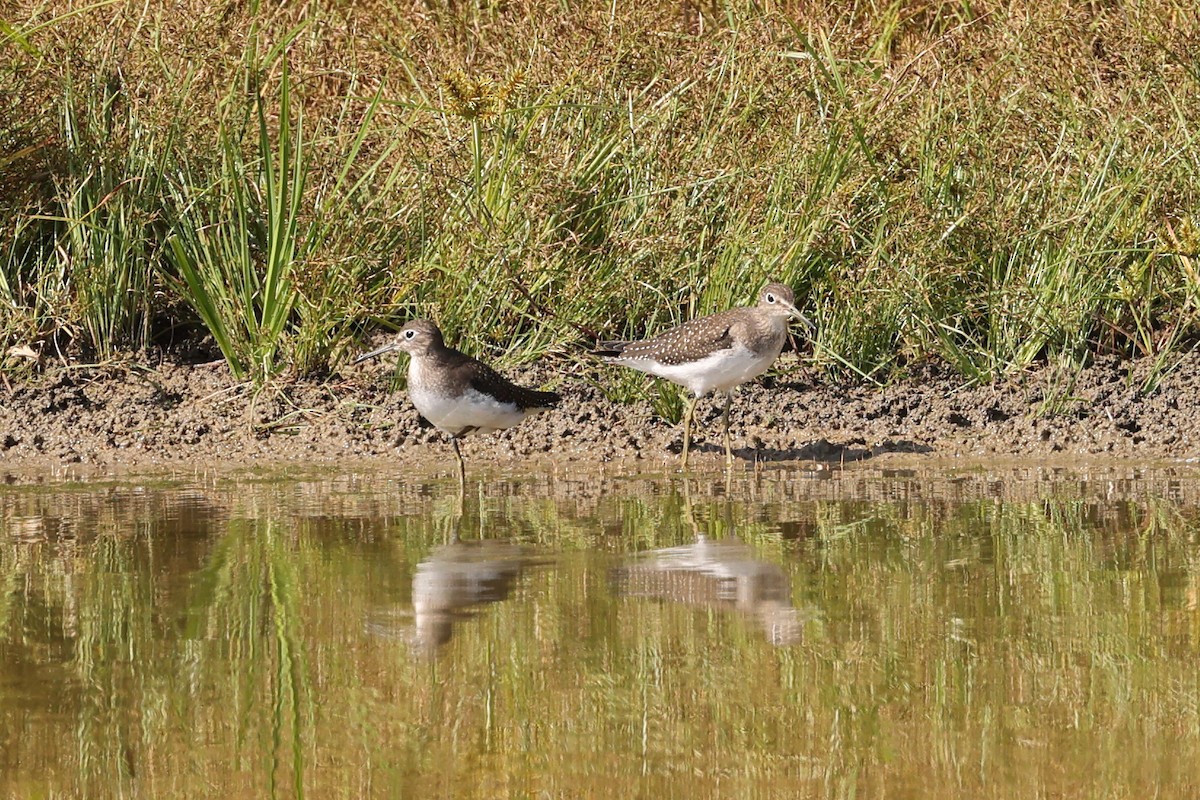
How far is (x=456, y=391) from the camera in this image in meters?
8.12

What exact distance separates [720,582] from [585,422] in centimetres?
355

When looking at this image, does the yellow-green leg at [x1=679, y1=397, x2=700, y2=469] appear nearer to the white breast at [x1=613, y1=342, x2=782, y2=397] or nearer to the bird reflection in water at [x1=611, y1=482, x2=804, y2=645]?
the white breast at [x1=613, y1=342, x2=782, y2=397]

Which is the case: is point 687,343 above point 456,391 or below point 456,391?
above

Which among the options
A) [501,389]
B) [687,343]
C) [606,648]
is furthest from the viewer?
[687,343]

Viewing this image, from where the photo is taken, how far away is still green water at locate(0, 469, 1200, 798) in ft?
12.5

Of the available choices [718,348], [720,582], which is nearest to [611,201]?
[718,348]

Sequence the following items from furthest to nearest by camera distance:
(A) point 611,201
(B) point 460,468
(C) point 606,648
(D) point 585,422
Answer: (A) point 611,201, (D) point 585,422, (B) point 460,468, (C) point 606,648

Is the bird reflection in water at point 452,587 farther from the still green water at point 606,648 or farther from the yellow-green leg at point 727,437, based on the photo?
the yellow-green leg at point 727,437

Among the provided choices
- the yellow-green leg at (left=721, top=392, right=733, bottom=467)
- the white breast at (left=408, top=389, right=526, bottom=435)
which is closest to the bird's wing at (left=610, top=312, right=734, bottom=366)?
the yellow-green leg at (left=721, top=392, right=733, bottom=467)

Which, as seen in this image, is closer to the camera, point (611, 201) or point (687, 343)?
point (687, 343)

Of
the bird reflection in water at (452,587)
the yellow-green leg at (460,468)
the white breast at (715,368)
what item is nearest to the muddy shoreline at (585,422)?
the yellow-green leg at (460,468)

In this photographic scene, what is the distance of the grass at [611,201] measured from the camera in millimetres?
9117

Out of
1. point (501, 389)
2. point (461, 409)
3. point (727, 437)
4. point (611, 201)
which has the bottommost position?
point (727, 437)

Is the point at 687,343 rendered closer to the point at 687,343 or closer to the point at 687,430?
the point at 687,343
